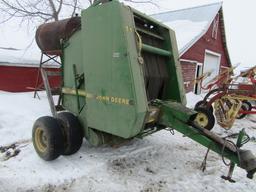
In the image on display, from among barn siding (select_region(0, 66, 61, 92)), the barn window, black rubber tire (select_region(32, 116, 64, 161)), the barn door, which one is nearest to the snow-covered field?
black rubber tire (select_region(32, 116, 64, 161))

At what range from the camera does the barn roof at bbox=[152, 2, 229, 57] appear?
13.3 m

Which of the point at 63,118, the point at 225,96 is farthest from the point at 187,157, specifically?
the point at 225,96

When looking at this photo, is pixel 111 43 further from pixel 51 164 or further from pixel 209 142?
pixel 51 164

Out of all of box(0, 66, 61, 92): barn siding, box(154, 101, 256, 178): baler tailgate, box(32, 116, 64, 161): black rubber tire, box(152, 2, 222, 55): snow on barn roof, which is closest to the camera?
box(154, 101, 256, 178): baler tailgate

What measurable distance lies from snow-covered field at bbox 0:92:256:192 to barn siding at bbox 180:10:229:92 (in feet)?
28.9

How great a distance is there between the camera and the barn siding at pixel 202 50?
44.0 ft

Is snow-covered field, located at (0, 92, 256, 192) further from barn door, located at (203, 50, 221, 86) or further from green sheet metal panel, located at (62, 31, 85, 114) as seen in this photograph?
barn door, located at (203, 50, 221, 86)

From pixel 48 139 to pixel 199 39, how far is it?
41.3 feet

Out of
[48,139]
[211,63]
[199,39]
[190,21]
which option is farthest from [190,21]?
[48,139]

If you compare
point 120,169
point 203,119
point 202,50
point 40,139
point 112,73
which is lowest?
point 120,169

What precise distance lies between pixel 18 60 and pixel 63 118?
16.3 ft

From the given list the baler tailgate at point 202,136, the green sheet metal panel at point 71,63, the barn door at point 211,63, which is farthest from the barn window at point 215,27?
the baler tailgate at point 202,136

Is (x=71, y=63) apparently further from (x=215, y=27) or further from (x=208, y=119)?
(x=215, y=27)

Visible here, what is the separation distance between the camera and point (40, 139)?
4043 millimetres
